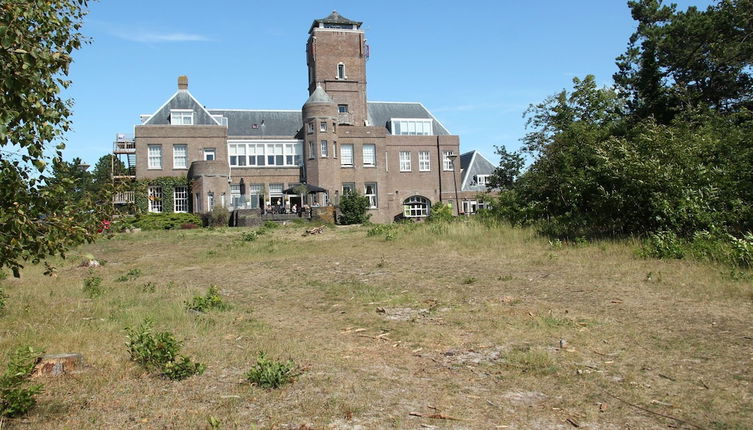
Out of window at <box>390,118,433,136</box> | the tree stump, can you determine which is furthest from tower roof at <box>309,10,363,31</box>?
the tree stump

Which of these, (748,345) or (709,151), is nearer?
(748,345)

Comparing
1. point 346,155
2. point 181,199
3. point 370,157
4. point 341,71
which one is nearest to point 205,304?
point 181,199

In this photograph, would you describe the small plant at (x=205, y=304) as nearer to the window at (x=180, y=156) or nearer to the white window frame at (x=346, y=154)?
the window at (x=180, y=156)

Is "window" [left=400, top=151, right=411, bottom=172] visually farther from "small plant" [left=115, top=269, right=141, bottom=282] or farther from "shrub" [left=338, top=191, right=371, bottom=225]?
"small plant" [left=115, top=269, right=141, bottom=282]

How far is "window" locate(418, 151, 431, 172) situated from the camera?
5497cm

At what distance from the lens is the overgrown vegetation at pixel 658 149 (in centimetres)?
1438

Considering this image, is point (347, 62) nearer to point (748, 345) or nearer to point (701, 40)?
point (701, 40)

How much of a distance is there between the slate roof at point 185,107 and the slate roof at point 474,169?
24.6 meters

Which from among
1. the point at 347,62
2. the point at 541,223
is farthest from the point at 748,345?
the point at 347,62

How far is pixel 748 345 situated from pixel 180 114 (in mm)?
46165

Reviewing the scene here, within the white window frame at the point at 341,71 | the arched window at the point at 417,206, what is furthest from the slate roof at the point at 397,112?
the arched window at the point at 417,206

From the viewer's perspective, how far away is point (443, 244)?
58.6 ft

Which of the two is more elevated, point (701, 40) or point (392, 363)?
point (701, 40)

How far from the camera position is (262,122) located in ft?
175
